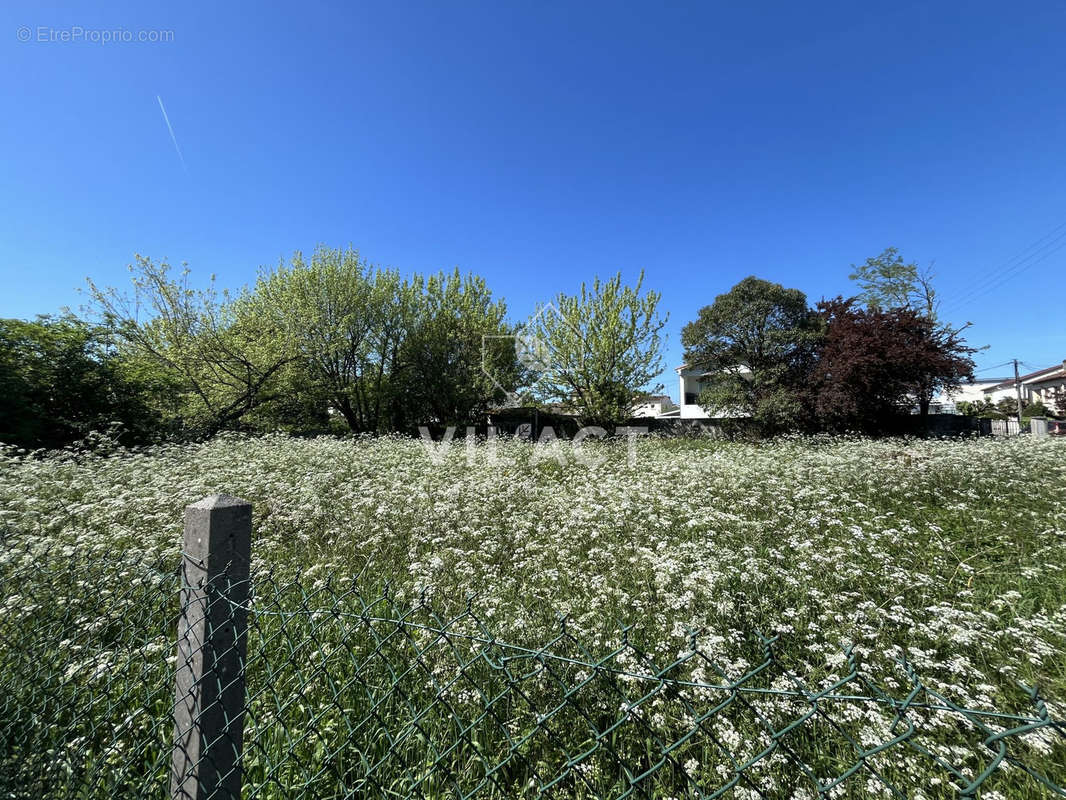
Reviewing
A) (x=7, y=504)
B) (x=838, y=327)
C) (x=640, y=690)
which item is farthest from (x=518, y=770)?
(x=838, y=327)

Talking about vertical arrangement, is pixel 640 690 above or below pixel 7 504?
below

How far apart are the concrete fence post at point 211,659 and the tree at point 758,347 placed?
17.1 meters

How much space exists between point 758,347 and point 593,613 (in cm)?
1718

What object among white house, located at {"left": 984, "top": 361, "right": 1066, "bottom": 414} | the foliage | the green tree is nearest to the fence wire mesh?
the foliage

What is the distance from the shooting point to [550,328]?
1656 cm

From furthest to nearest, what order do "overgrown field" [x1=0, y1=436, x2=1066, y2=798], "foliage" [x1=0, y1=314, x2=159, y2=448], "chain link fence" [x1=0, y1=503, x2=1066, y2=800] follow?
"foliage" [x1=0, y1=314, x2=159, y2=448], "overgrown field" [x1=0, y1=436, x2=1066, y2=798], "chain link fence" [x1=0, y1=503, x2=1066, y2=800]

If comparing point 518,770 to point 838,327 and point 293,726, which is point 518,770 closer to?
point 293,726

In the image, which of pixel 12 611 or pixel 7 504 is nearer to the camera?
pixel 12 611

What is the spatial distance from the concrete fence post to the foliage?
10715 millimetres

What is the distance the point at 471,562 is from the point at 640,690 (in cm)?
192

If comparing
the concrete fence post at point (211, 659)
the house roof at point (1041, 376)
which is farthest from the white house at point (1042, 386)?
the concrete fence post at point (211, 659)

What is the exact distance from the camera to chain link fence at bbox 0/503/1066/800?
1.53 metres

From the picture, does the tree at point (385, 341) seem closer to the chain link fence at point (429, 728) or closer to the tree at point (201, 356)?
the tree at point (201, 356)

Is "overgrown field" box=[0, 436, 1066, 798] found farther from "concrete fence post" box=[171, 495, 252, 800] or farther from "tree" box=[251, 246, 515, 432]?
"tree" box=[251, 246, 515, 432]
